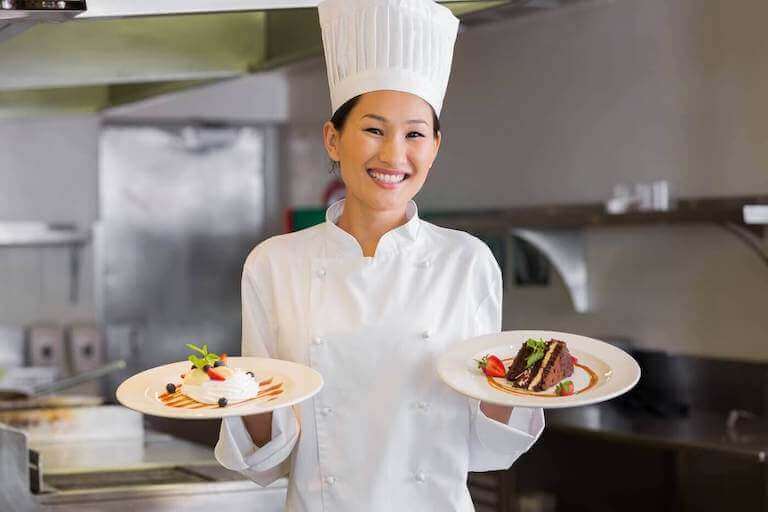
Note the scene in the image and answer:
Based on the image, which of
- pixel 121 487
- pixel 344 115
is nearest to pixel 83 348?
pixel 121 487

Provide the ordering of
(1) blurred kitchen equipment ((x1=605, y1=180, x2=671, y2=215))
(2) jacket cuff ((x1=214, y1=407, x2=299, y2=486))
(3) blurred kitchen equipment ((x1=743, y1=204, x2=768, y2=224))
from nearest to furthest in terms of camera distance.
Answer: (2) jacket cuff ((x1=214, y1=407, x2=299, y2=486)) < (3) blurred kitchen equipment ((x1=743, y1=204, x2=768, y2=224)) < (1) blurred kitchen equipment ((x1=605, y1=180, x2=671, y2=215))

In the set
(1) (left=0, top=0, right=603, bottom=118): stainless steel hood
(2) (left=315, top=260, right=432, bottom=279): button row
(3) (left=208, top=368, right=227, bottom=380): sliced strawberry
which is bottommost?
(3) (left=208, top=368, right=227, bottom=380): sliced strawberry

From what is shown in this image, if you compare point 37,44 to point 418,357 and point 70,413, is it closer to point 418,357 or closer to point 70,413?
point 70,413

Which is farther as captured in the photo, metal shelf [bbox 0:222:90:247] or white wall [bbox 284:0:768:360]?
metal shelf [bbox 0:222:90:247]

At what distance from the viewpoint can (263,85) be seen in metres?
7.08

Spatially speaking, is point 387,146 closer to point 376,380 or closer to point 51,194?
point 376,380

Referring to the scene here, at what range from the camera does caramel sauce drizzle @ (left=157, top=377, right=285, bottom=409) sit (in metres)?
1.73

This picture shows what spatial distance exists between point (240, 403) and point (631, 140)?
3.24 m

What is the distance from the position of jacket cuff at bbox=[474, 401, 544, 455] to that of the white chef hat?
0.53 m

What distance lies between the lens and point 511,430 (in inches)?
73.5

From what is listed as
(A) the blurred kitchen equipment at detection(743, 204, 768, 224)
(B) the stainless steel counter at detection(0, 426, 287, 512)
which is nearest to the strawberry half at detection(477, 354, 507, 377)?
(B) the stainless steel counter at detection(0, 426, 287, 512)

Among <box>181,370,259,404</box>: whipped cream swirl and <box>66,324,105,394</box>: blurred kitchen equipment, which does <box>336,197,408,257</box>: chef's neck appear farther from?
<box>66,324,105,394</box>: blurred kitchen equipment

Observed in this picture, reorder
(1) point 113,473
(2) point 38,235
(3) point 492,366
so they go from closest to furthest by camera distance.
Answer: (3) point 492,366 < (1) point 113,473 < (2) point 38,235

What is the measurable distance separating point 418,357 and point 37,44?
1.87 metres
